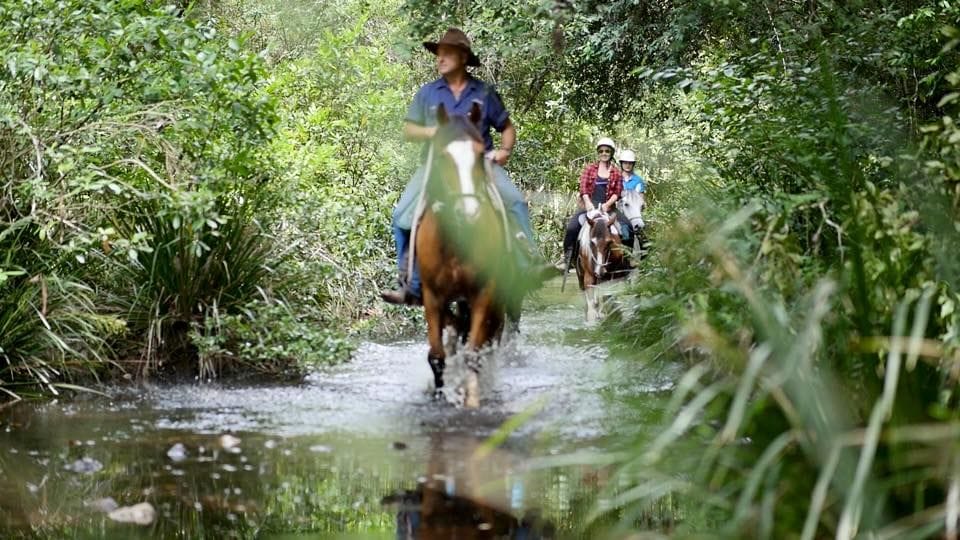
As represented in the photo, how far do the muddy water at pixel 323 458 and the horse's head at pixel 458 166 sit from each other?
51.7 inches

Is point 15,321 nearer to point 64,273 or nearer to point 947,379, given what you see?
point 64,273

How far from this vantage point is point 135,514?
233 inches

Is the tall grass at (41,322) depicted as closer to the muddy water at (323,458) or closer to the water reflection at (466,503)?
the muddy water at (323,458)

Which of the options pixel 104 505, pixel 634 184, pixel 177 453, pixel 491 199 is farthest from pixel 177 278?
pixel 634 184

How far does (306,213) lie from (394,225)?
10.7 feet

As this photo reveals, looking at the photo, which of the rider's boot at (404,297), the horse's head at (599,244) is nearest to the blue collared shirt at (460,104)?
the rider's boot at (404,297)

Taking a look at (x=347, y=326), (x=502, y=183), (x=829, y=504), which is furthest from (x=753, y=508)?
(x=347, y=326)

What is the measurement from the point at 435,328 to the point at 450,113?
1.63 metres

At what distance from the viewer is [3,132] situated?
376 inches

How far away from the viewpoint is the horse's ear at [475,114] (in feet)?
31.6

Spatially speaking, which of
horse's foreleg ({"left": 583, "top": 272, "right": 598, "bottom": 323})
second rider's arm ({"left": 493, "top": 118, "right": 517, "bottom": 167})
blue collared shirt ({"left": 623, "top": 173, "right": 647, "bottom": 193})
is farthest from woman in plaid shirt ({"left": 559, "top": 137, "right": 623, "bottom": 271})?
second rider's arm ({"left": 493, "top": 118, "right": 517, "bottom": 167})

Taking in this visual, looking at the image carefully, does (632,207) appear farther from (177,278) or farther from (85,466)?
(85,466)

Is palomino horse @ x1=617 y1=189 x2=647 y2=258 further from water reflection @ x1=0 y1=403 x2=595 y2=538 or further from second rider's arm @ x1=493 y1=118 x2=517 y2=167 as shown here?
water reflection @ x1=0 y1=403 x2=595 y2=538

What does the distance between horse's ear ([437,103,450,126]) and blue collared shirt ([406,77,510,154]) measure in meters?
0.89
